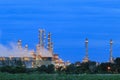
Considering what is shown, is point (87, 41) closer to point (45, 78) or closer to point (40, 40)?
point (40, 40)

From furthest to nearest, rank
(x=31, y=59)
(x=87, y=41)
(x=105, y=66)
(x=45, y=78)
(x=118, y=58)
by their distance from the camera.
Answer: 1. (x=31, y=59)
2. (x=87, y=41)
3. (x=118, y=58)
4. (x=105, y=66)
5. (x=45, y=78)

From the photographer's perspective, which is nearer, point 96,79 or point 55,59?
point 96,79

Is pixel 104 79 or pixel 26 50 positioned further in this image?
pixel 26 50

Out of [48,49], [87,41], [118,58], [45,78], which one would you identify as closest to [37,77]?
[45,78]

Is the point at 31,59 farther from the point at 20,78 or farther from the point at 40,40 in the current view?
the point at 20,78

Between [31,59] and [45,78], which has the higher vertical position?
[31,59]

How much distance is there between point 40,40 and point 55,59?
152 inches

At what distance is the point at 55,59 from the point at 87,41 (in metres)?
9.60

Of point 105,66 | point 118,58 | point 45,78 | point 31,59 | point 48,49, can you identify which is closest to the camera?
point 45,78

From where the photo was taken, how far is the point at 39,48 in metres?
58.7

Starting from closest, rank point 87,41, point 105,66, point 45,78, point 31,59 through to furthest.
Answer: point 45,78 < point 105,66 < point 87,41 < point 31,59

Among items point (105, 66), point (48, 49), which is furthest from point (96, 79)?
point (48, 49)

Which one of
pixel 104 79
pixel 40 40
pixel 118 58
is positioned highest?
pixel 40 40

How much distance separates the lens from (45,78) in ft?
71.5
